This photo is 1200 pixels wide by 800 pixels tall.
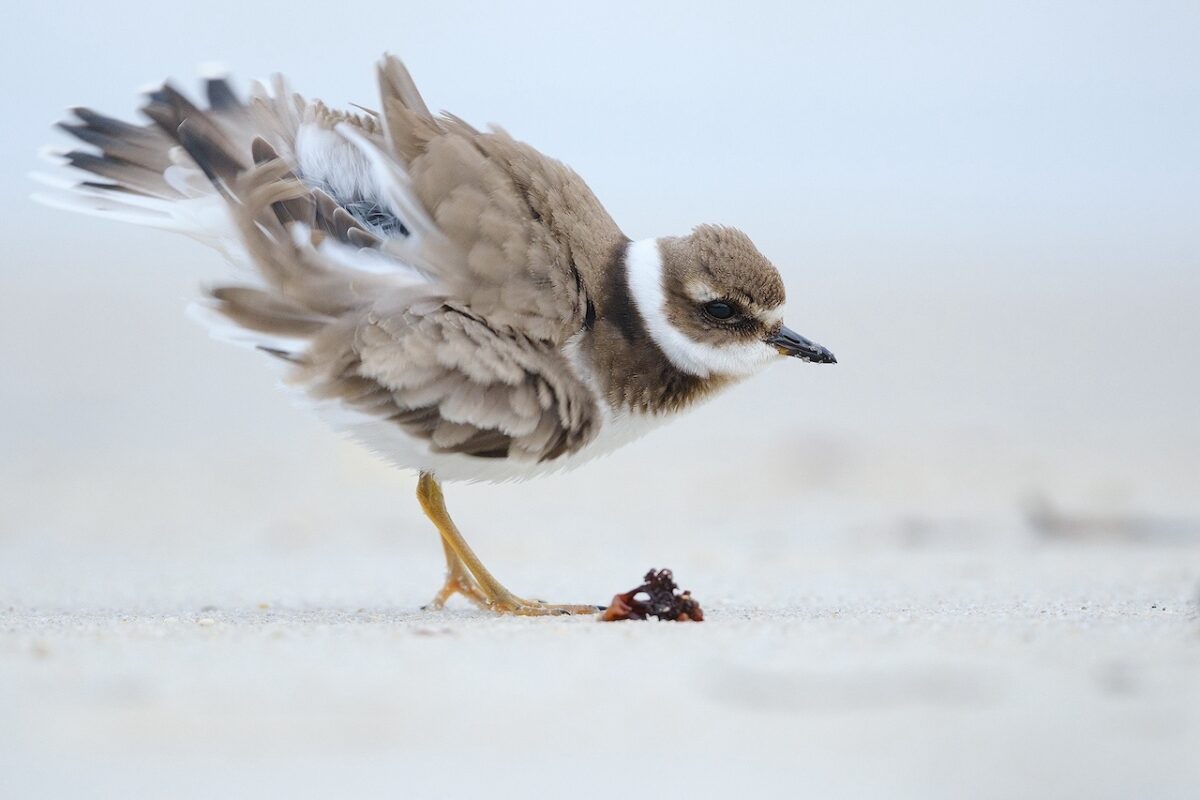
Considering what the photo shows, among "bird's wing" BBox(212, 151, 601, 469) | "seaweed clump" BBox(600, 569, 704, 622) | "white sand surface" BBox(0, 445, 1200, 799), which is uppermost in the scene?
"bird's wing" BBox(212, 151, 601, 469)

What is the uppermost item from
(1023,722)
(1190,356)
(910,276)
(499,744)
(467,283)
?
(910,276)

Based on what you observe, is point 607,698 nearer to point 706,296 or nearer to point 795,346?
point 706,296

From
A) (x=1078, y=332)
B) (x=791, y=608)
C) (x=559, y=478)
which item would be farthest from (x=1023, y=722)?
(x=1078, y=332)

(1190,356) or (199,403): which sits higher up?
(1190,356)

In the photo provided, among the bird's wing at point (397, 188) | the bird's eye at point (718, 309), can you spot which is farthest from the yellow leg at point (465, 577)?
the bird's eye at point (718, 309)

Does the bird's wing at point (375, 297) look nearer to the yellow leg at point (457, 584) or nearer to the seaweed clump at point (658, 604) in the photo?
the seaweed clump at point (658, 604)

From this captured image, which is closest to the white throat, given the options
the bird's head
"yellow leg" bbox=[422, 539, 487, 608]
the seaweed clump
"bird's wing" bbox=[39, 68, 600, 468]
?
the bird's head

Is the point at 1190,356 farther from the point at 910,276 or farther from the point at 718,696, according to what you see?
the point at 718,696

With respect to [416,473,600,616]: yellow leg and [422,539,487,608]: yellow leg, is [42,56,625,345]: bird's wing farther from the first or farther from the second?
[422,539,487,608]: yellow leg
